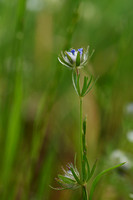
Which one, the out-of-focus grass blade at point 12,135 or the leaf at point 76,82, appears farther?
the out-of-focus grass blade at point 12,135

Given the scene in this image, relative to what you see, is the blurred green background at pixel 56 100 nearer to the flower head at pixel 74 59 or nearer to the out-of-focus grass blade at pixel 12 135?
the out-of-focus grass blade at pixel 12 135

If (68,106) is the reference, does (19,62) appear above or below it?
above

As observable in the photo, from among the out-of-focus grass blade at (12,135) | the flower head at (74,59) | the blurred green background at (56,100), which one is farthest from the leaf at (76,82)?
the out-of-focus grass blade at (12,135)

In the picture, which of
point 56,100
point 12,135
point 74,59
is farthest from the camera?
point 56,100

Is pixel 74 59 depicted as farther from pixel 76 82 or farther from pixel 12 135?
pixel 12 135

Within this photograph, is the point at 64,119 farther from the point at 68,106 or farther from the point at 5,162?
the point at 5,162

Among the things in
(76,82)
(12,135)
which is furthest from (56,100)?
(76,82)

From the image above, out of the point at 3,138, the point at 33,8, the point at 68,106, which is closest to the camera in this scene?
the point at 3,138

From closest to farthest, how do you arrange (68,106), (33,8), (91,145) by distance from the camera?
1. (91,145)
2. (68,106)
3. (33,8)

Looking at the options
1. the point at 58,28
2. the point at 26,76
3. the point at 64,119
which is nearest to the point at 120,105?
the point at 64,119
